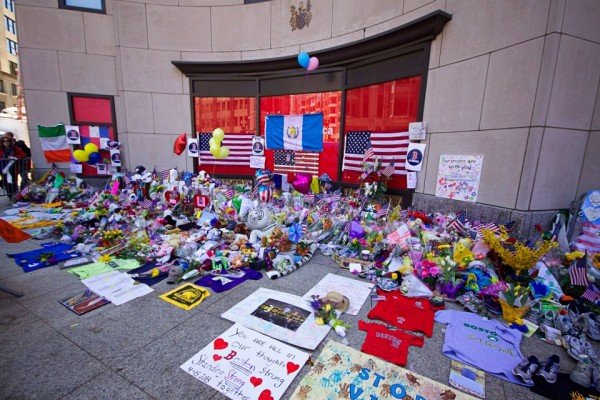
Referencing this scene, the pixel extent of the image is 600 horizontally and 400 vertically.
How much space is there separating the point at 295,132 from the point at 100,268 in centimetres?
596

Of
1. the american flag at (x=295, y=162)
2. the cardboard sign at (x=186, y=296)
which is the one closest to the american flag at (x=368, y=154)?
the american flag at (x=295, y=162)

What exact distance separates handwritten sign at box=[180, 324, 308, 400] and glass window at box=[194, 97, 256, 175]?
7250mm

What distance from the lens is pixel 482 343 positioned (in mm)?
2490

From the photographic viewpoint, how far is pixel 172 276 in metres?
3.57

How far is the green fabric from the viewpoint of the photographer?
12.0 feet

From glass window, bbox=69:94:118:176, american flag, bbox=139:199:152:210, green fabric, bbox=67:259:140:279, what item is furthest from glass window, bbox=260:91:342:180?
glass window, bbox=69:94:118:176

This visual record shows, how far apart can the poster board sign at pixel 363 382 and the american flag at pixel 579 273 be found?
107 inches

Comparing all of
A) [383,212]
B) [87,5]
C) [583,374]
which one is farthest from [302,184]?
[87,5]

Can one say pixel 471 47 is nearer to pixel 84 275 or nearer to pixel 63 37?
pixel 84 275

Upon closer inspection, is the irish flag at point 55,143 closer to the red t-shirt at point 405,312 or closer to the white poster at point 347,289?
the white poster at point 347,289

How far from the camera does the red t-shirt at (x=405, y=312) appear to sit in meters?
2.71

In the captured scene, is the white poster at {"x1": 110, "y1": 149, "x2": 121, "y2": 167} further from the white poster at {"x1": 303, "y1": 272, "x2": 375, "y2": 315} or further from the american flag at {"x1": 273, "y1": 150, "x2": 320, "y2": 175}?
the white poster at {"x1": 303, "y1": 272, "x2": 375, "y2": 315}

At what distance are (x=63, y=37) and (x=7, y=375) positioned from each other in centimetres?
1129

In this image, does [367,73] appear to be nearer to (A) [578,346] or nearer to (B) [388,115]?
(B) [388,115]
